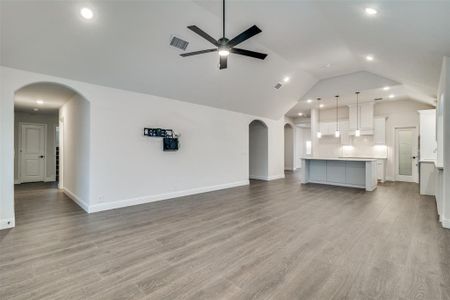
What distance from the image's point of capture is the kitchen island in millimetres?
6633

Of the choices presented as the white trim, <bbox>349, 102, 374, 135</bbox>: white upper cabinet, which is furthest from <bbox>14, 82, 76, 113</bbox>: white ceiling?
<bbox>349, 102, 374, 135</bbox>: white upper cabinet

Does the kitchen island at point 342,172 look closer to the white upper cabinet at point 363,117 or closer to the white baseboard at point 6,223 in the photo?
the white upper cabinet at point 363,117

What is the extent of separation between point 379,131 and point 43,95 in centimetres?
1147

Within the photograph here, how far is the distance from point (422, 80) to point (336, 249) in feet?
16.4

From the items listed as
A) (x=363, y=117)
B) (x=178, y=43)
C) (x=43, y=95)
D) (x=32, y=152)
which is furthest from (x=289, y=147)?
(x=32, y=152)

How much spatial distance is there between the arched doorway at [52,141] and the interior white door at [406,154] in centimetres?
1070

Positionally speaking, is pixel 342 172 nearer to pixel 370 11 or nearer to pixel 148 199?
pixel 370 11

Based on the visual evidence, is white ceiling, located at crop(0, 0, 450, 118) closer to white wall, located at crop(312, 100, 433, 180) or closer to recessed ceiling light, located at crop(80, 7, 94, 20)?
recessed ceiling light, located at crop(80, 7, 94, 20)

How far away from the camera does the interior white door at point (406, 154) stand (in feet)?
27.1

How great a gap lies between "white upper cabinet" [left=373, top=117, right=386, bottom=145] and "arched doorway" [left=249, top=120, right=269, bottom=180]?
442cm

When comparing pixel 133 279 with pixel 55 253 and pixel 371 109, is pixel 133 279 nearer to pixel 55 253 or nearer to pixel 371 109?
pixel 55 253

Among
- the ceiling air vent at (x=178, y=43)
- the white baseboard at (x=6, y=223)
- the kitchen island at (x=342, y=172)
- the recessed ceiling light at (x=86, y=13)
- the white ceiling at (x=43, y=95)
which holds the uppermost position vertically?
the ceiling air vent at (x=178, y=43)

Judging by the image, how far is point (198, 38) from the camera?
411 cm

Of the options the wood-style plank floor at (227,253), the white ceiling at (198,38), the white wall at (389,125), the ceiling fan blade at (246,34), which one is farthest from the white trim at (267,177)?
the ceiling fan blade at (246,34)
